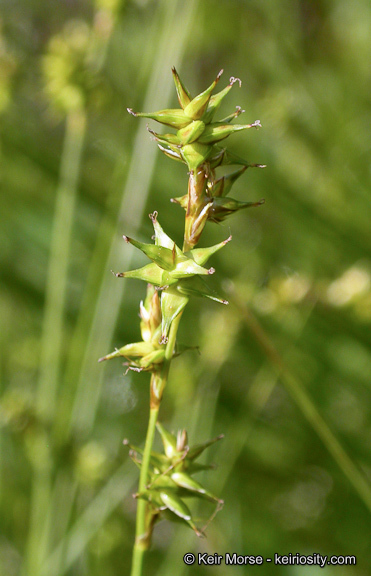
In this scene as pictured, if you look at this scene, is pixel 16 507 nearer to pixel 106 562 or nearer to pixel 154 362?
pixel 106 562

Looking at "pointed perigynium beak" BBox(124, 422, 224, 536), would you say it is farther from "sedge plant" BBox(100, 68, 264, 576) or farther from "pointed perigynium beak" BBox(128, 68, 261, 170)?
"pointed perigynium beak" BBox(128, 68, 261, 170)

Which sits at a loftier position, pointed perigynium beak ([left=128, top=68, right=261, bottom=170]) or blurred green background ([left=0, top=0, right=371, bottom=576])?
pointed perigynium beak ([left=128, top=68, right=261, bottom=170])

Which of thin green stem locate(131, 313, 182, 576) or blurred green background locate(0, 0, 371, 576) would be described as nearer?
thin green stem locate(131, 313, 182, 576)

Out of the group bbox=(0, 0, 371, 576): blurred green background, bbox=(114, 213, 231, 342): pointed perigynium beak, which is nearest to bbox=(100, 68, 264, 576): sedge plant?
bbox=(114, 213, 231, 342): pointed perigynium beak

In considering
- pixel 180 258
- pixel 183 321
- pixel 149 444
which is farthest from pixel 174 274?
pixel 183 321

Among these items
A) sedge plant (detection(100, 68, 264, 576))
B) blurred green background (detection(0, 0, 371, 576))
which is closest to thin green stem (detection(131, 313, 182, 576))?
sedge plant (detection(100, 68, 264, 576))

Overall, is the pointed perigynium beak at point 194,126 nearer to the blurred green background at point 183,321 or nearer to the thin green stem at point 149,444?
the thin green stem at point 149,444

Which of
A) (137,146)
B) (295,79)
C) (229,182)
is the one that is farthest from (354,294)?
(295,79)

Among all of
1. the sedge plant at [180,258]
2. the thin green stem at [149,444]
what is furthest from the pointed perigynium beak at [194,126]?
the thin green stem at [149,444]
